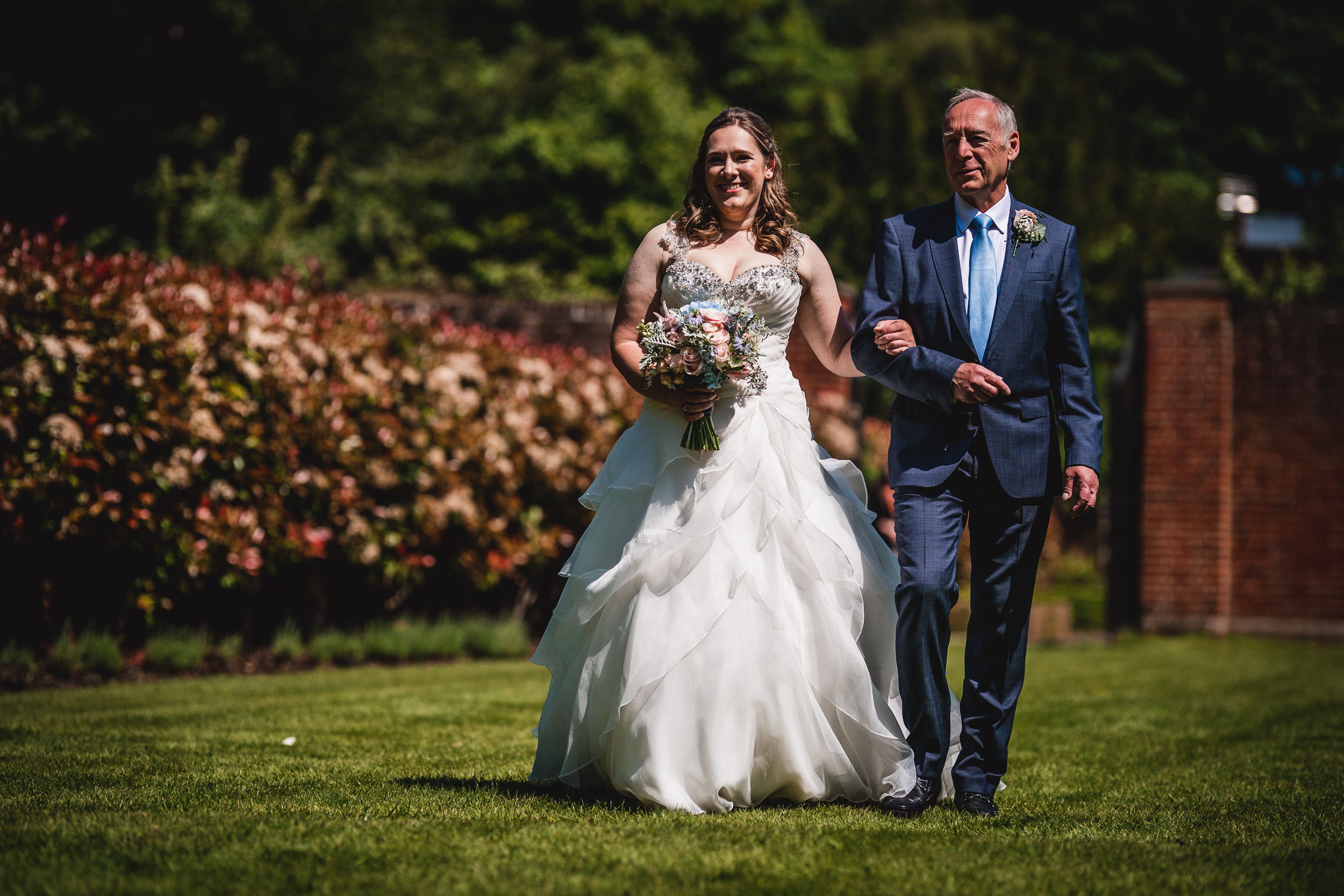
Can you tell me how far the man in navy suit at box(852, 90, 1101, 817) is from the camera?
3.98m

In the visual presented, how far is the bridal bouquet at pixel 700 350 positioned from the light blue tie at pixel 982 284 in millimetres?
746

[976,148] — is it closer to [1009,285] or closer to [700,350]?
[1009,285]

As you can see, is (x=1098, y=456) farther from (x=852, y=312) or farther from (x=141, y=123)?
(x=141, y=123)

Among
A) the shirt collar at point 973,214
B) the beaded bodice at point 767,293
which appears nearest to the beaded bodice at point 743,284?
the beaded bodice at point 767,293

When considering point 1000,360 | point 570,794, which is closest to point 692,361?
point 1000,360

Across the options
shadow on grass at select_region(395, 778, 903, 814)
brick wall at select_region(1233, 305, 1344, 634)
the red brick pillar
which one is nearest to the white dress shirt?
shadow on grass at select_region(395, 778, 903, 814)

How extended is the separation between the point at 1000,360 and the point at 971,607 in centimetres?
86

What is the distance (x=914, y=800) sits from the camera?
388cm

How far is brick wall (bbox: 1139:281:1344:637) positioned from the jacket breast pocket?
293 inches

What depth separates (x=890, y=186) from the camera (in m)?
20.4

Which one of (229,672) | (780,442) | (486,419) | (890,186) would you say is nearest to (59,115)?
(486,419)

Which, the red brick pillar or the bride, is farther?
the red brick pillar

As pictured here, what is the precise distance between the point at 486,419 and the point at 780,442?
5.28 meters

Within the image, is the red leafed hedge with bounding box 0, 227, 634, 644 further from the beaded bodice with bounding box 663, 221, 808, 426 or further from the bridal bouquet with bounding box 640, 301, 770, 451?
the bridal bouquet with bounding box 640, 301, 770, 451
